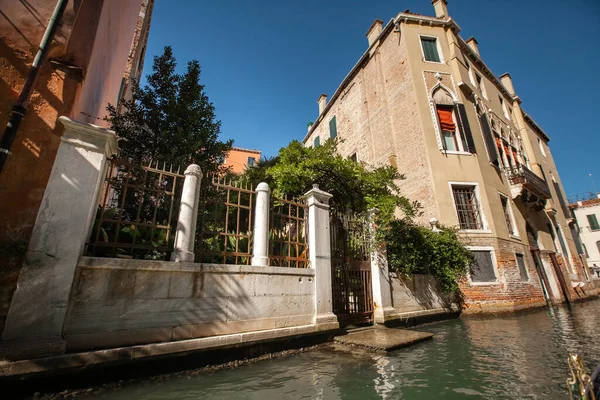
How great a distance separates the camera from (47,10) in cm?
421

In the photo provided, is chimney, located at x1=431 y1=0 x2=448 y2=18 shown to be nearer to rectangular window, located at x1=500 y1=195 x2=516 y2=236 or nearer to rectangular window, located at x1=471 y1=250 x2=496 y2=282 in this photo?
rectangular window, located at x1=500 y1=195 x2=516 y2=236

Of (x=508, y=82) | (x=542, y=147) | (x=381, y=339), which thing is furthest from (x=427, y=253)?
(x=542, y=147)

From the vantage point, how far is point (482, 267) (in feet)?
35.1

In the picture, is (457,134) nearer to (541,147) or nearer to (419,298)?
(419,298)

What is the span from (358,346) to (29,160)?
18.3 ft

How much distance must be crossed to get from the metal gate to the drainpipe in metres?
5.58

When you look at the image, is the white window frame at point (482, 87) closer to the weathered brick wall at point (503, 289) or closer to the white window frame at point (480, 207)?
the white window frame at point (480, 207)

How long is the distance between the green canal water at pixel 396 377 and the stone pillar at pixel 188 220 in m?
1.55

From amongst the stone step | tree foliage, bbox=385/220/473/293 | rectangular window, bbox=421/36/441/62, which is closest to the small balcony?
tree foliage, bbox=385/220/473/293

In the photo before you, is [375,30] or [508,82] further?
[508,82]

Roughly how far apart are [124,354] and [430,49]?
59.1ft

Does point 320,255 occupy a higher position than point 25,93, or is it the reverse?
point 25,93

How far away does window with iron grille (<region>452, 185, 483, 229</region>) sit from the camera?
11.6 metres

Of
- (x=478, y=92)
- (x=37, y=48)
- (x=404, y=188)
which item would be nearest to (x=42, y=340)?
(x=37, y=48)
